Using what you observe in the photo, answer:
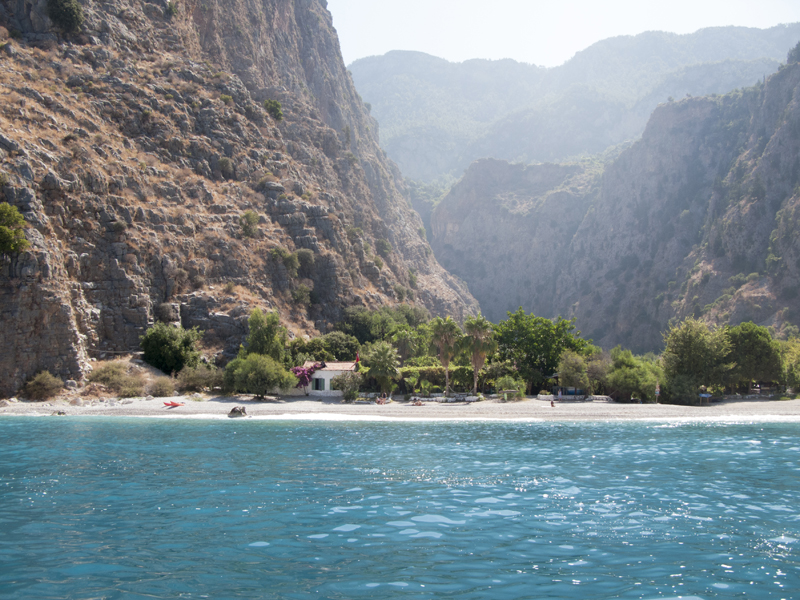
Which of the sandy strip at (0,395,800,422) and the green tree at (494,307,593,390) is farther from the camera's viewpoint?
the green tree at (494,307,593,390)

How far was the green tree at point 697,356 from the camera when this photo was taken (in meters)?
57.4

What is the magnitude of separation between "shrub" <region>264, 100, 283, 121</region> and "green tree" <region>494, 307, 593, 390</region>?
6317 cm

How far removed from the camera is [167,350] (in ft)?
205

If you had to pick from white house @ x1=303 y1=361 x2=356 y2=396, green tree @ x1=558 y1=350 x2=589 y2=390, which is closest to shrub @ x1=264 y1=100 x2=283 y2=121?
white house @ x1=303 y1=361 x2=356 y2=396

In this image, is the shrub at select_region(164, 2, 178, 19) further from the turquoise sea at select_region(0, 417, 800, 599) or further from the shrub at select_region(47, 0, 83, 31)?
the turquoise sea at select_region(0, 417, 800, 599)

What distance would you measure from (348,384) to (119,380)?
2267cm

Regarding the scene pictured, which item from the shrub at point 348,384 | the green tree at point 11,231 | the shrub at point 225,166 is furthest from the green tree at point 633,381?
the shrub at point 225,166

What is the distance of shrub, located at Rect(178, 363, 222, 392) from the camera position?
59312 mm

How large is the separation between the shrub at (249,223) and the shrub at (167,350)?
75.8 ft

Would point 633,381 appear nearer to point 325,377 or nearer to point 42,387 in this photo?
point 325,377

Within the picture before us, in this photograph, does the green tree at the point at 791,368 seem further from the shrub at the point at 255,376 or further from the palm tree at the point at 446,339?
the shrub at the point at 255,376

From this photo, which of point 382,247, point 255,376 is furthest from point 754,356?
point 382,247

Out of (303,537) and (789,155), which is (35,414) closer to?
(303,537)

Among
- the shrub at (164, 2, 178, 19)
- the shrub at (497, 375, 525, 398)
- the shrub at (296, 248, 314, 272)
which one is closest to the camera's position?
the shrub at (497, 375, 525, 398)
